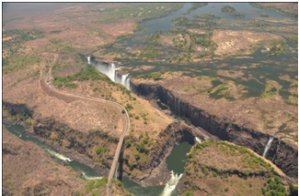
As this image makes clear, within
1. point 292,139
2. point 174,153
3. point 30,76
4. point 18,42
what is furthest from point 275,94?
point 18,42

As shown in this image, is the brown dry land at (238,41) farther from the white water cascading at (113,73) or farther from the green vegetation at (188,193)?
the green vegetation at (188,193)

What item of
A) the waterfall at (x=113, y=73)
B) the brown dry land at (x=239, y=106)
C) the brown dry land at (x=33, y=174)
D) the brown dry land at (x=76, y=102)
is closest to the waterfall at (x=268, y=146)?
the brown dry land at (x=239, y=106)

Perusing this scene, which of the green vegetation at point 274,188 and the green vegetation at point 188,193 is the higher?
the green vegetation at point 274,188

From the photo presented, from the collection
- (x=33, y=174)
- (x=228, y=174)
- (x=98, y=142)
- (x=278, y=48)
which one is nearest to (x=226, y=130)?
(x=228, y=174)

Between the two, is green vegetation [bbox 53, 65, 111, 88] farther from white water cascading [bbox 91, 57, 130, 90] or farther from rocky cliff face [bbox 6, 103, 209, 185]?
rocky cliff face [bbox 6, 103, 209, 185]

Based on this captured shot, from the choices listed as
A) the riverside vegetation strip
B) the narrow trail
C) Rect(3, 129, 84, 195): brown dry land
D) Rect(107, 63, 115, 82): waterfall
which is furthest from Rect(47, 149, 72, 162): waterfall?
Rect(107, 63, 115, 82): waterfall
